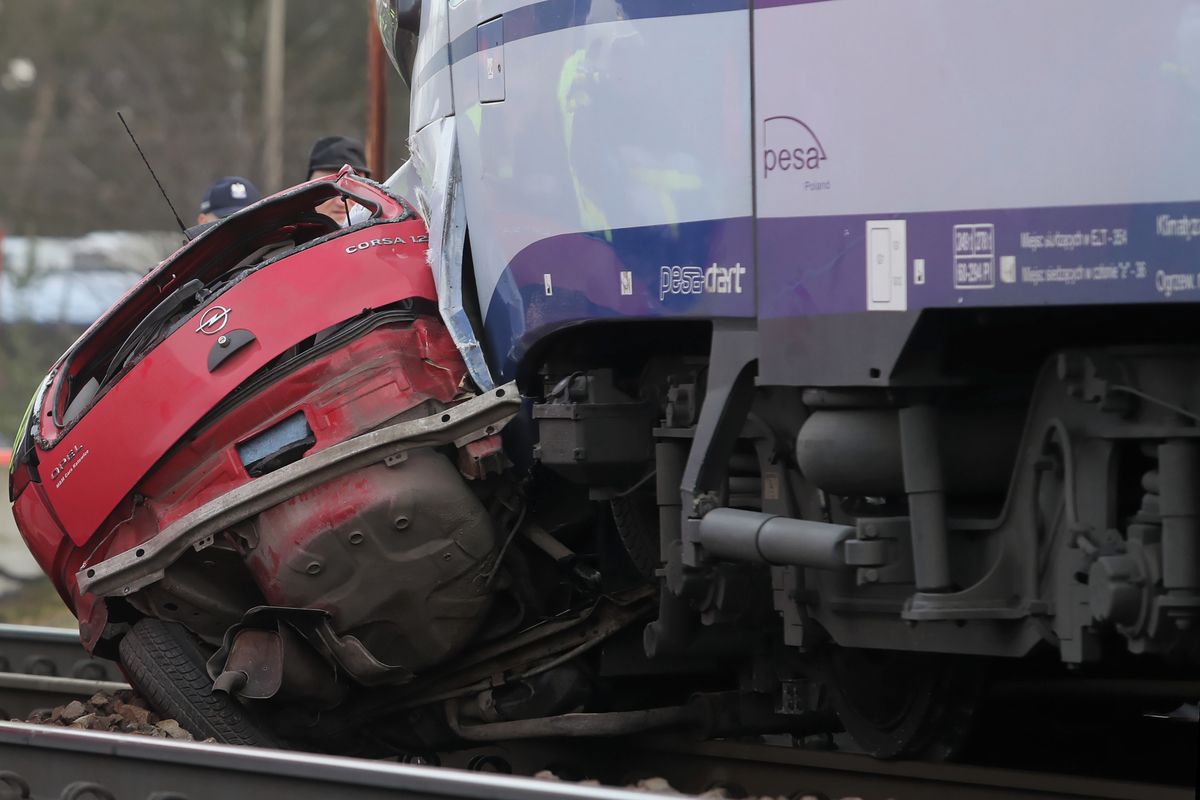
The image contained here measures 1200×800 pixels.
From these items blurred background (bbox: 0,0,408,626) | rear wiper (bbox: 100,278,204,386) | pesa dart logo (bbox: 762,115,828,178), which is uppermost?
blurred background (bbox: 0,0,408,626)

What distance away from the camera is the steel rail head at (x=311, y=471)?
5.05m

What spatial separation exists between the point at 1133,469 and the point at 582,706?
2412mm

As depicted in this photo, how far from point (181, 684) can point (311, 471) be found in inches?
37.2

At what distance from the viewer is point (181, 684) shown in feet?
17.8

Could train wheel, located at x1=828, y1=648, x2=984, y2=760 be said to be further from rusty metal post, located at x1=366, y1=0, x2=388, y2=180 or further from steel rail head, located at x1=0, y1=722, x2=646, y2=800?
rusty metal post, located at x1=366, y1=0, x2=388, y2=180

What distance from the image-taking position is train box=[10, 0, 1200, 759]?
3785 mm

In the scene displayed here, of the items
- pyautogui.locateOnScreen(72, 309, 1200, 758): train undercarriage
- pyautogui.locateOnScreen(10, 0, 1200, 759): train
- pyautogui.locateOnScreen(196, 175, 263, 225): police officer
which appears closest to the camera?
pyautogui.locateOnScreen(10, 0, 1200, 759): train

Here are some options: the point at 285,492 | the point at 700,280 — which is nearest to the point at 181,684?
the point at 285,492

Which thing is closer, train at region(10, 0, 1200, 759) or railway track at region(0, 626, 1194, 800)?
train at region(10, 0, 1200, 759)

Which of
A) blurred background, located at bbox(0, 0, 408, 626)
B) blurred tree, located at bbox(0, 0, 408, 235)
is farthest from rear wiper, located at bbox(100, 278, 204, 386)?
blurred tree, located at bbox(0, 0, 408, 235)

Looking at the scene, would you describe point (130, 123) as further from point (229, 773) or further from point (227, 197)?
point (229, 773)

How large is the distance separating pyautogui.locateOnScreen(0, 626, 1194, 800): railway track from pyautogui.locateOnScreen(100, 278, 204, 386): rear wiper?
4.53 ft

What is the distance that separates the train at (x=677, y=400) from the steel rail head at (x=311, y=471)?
1 cm

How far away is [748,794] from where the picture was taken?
17.8ft
